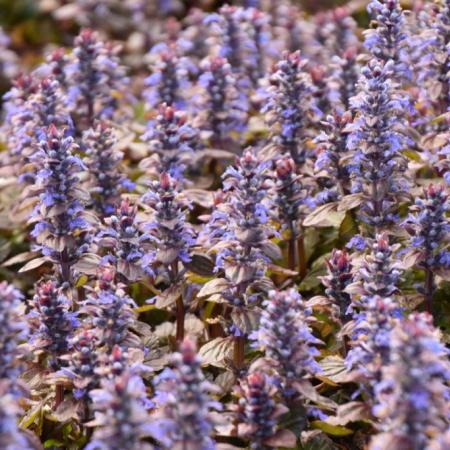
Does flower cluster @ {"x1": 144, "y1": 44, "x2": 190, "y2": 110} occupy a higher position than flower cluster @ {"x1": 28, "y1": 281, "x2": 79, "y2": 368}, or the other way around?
flower cluster @ {"x1": 144, "y1": 44, "x2": 190, "y2": 110}

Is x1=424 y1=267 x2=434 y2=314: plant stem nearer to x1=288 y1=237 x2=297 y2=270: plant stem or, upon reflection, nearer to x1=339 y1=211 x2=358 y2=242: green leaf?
x1=339 y1=211 x2=358 y2=242: green leaf

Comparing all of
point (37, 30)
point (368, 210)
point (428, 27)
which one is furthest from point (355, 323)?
point (37, 30)

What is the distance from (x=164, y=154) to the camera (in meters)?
5.77

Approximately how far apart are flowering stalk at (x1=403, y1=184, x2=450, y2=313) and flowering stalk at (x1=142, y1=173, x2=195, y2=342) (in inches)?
50.5

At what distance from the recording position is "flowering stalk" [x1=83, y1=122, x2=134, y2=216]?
574cm

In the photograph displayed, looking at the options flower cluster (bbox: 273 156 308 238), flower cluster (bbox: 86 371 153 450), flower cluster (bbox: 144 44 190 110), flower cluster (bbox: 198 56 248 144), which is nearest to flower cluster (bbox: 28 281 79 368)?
flower cluster (bbox: 86 371 153 450)

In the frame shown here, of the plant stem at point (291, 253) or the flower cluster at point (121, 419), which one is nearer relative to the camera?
the flower cluster at point (121, 419)

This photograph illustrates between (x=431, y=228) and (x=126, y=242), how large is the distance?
1726 millimetres

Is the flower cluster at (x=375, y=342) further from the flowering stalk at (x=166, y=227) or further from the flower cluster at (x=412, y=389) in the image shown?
the flowering stalk at (x=166, y=227)

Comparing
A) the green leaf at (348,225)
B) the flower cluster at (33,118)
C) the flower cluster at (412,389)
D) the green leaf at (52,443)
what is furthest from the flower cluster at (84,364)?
the green leaf at (348,225)

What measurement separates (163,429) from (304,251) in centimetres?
244

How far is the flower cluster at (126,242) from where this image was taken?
4.86 m

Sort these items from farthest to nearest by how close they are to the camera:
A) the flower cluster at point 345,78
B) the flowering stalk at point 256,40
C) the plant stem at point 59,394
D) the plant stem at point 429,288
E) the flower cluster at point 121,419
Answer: the flowering stalk at point 256,40, the flower cluster at point 345,78, the plant stem at point 429,288, the plant stem at point 59,394, the flower cluster at point 121,419

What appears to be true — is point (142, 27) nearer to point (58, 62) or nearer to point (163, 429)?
point (58, 62)
